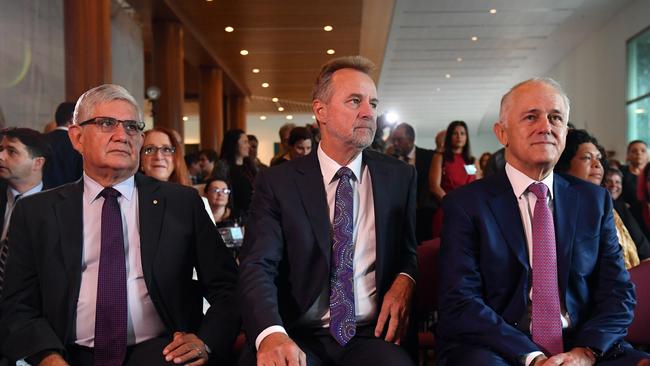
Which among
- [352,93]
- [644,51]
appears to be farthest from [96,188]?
[644,51]

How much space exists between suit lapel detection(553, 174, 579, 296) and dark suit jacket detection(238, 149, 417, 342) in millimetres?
520

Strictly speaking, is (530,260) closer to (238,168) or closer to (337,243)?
(337,243)

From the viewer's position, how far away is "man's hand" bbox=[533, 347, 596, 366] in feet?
7.01

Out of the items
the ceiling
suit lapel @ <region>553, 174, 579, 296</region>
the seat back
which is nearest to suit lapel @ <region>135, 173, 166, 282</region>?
suit lapel @ <region>553, 174, 579, 296</region>

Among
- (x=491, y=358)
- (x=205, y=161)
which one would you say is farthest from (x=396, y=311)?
(x=205, y=161)

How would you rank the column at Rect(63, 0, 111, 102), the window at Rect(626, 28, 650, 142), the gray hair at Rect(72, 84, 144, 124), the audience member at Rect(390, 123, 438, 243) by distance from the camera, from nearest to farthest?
the gray hair at Rect(72, 84, 144, 124)
the audience member at Rect(390, 123, 438, 243)
the column at Rect(63, 0, 111, 102)
the window at Rect(626, 28, 650, 142)

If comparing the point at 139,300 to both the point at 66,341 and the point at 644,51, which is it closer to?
the point at 66,341

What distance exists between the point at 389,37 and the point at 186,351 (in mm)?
15101

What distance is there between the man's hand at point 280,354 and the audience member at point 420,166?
3.68 metres

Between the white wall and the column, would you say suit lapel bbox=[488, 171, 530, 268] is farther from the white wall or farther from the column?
the white wall

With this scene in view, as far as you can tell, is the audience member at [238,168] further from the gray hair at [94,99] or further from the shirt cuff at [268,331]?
the shirt cuff at [268,331]

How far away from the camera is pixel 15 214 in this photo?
8.05ft

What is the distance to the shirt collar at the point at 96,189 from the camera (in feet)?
8.17

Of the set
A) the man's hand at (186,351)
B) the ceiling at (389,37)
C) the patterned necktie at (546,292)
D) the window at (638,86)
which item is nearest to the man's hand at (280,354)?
the man's hand at (186,351)
